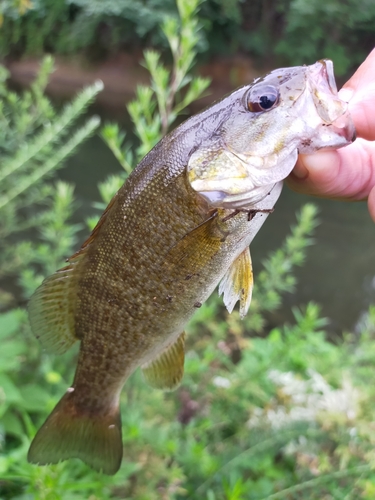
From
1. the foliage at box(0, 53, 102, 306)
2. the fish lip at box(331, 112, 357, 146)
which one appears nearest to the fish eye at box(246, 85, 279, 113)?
the fish lip at box(331, 112, 357, 146)

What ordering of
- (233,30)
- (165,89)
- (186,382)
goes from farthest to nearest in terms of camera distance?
(233,30) → (186,382) → (165,89)

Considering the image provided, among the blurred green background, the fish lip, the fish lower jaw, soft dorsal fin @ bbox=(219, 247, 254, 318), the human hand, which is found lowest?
the blurred green background

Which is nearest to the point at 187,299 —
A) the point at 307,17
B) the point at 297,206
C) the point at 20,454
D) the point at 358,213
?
the point at 20,454

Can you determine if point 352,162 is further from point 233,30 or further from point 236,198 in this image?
point 233,30

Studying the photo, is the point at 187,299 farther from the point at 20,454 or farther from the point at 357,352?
the point at 357,352

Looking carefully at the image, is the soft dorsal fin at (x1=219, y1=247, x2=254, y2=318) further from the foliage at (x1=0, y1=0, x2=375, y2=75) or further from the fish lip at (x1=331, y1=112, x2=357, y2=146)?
the foliage at (x1=0, y1=0, x2=375, y2=75)

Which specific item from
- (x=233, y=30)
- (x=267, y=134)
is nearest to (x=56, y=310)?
(x=267, y=134)
